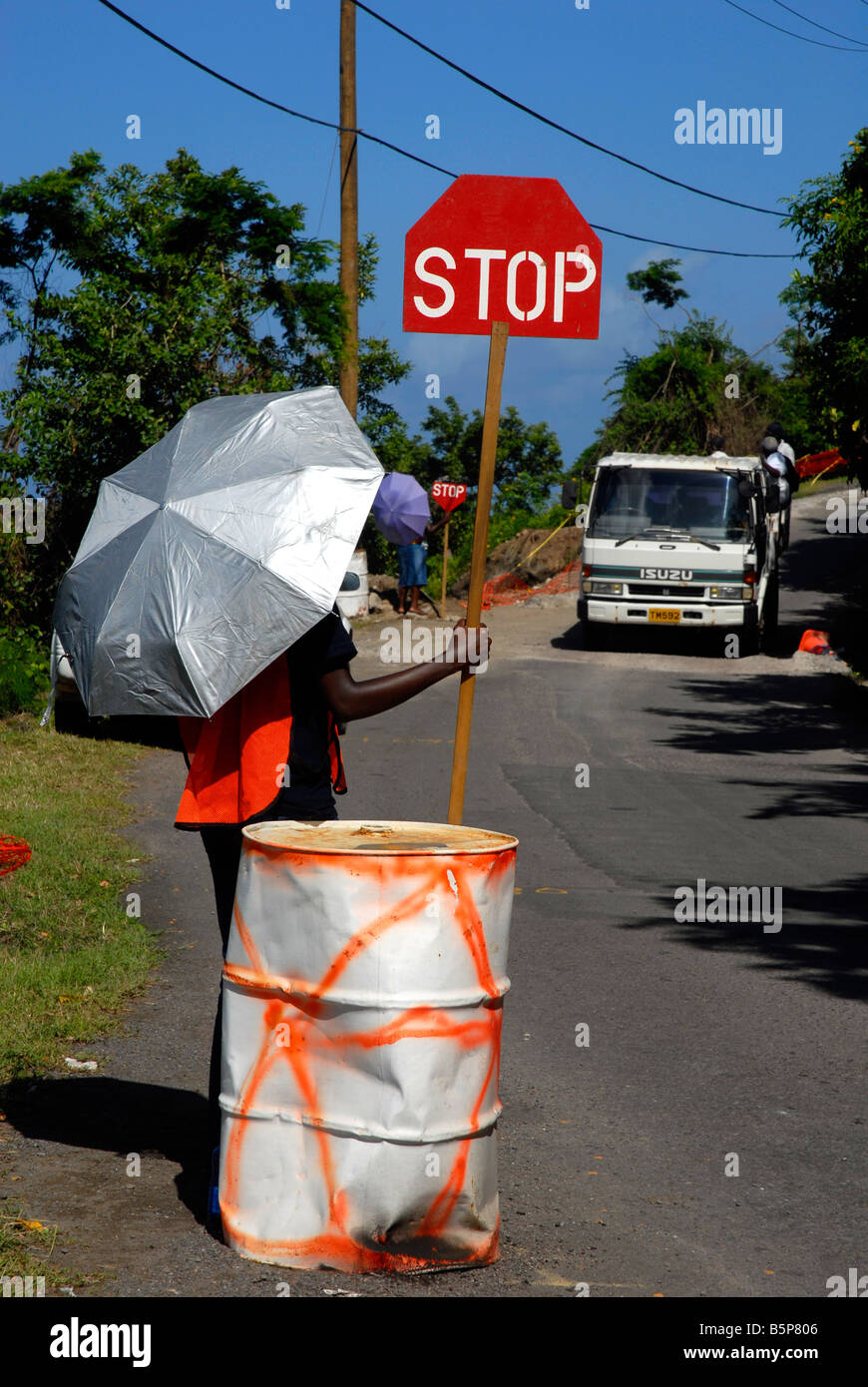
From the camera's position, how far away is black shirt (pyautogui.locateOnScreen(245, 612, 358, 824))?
12.8 ft

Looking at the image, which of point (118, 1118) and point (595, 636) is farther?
point (595, 636)

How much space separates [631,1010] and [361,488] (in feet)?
9.95

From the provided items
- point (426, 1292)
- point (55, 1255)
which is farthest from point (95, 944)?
point (426, 1292)

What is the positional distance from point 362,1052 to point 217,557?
134cm

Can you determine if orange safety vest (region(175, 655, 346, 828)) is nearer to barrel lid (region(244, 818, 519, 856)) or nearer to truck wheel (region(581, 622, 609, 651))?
barrel lid (region(244, 818, 519, 856))

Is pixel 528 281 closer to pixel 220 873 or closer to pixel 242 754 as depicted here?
pixel 242 754

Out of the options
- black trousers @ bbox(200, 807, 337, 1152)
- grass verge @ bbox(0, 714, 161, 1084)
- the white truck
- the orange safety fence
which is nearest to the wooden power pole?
the white truck

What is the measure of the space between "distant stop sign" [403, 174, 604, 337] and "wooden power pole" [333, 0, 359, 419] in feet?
53.4

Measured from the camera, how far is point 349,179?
2172 centimetres

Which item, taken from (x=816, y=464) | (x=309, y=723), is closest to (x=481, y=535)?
(x=309, y=723)

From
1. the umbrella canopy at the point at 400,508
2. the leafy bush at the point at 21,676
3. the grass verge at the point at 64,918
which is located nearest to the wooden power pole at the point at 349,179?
the leafy bush at the point at 21,676

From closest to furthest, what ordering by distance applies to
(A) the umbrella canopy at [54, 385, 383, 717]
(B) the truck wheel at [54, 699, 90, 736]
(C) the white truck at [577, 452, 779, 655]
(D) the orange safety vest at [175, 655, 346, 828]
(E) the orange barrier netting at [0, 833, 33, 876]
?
(A) the umbrella canopy at [54, 385, 383, 717], (D) the orange safety vest at [175, 655, 346, 828], (E) the orange barrier netting at [0, 833, 33, 876], (B) the truck wheel at [54, 699, 90, 736], (C) the white truck at [577, 452, 779, 655]

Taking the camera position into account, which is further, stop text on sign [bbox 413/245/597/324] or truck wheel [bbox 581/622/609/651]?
truck wheel [bbox 581/622/609/651]

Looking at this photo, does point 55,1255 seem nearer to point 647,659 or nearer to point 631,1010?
point 631,1010
